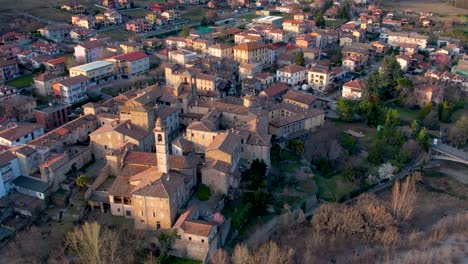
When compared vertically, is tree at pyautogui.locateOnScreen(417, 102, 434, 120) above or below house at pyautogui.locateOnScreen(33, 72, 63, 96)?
below

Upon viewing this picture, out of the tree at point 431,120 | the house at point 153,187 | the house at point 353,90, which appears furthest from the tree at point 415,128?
the house at point 153,187

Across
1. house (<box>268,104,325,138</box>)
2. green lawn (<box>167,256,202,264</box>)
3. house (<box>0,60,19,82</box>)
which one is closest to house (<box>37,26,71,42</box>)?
house (<box>0,60,19,82</box>)

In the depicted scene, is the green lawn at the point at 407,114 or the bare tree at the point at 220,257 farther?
the green lawn at the point at 407,114

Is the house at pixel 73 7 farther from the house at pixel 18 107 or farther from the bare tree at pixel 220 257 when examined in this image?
the bare tree at pixel 220 257

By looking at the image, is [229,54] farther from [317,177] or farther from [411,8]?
[411,8]

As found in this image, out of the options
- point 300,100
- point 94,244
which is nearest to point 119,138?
point 94,244

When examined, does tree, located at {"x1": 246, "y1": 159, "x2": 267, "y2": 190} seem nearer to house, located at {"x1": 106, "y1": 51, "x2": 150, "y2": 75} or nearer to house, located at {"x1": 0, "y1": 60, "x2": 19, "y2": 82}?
house, located at {"x1": 106, "y1": 51, "x2": 150, "y2": 75}

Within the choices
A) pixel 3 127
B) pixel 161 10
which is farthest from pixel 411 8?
pixel 3 127
